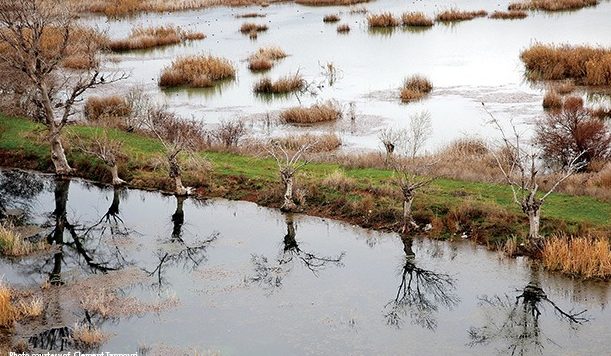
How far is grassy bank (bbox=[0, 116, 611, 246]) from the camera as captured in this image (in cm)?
2038

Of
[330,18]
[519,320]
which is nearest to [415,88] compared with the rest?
[519,320]

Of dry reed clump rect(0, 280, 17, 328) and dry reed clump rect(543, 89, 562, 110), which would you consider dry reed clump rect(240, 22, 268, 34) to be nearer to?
dry reed clump rect(543, 89, 562, 110)

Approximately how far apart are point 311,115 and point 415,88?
6151 millimetres

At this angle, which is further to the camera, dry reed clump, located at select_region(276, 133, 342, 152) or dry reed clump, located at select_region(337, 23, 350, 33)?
dry reed clump, located at select_region(337, 23, 350, 33)

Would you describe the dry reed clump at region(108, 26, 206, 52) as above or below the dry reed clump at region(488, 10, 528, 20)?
below

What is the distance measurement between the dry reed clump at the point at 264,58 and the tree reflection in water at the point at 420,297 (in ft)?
80.5

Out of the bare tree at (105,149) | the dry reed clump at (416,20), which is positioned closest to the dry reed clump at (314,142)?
the bare tree at (105,149)

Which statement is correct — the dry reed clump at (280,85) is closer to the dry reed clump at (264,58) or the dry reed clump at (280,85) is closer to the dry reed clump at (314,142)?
the dry reed clump at (264,58)

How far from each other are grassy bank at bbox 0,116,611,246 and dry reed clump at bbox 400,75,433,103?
33.4 ft

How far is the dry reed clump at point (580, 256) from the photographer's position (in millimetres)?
17703

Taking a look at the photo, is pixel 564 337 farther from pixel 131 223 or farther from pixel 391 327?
pixel 131 223

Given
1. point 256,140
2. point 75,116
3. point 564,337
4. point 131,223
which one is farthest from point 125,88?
point 564,337

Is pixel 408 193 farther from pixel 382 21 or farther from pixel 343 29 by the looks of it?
pixel 382 21

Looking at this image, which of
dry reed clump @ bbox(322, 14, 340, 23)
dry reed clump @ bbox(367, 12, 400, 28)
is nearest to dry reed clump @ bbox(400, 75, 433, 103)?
dry reed clump @ bbox(367, 12, 400, 28)
